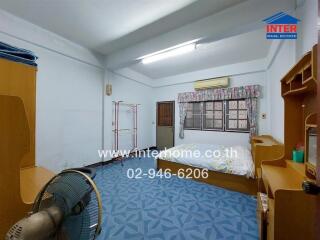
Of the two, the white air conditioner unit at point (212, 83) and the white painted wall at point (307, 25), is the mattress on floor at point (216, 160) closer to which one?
the white painted wall at point (307, 25)

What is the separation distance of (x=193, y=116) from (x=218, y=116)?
819mm

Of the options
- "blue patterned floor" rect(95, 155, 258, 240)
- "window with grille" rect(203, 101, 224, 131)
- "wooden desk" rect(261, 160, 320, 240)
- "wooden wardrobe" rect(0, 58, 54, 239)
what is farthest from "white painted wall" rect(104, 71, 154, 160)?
"wooden desk" rect(261, 160, 320, 240)

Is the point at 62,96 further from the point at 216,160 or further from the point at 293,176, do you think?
the point at 293,176

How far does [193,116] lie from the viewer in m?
5.34

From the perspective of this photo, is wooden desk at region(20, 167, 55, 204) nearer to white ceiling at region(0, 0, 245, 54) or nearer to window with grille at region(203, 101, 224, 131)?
white ceiling at region(0, 0, 245, 54)

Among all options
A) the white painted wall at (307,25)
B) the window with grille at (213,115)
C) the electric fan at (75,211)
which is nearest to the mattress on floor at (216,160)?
the window with grille at (213,115)

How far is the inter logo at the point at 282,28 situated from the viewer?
1598mm

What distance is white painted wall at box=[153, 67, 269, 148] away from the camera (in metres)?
4.18

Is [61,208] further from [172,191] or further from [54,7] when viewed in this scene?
[54,7]

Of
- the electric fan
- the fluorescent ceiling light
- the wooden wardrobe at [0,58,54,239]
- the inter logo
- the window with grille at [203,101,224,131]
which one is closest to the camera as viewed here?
the electric fan

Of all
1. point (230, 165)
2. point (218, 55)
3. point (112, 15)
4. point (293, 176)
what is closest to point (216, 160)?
point (230, 165)

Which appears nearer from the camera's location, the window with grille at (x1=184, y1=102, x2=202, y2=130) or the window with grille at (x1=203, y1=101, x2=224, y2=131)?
the window with grille at (x1=203, y1=101, x2=224, y2=131)

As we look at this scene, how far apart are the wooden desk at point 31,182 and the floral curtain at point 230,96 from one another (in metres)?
4.44

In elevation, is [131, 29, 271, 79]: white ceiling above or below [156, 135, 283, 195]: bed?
above
